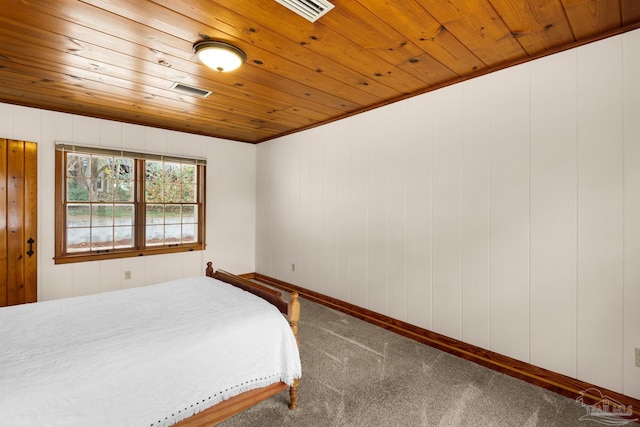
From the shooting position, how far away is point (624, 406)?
2059 millimetres

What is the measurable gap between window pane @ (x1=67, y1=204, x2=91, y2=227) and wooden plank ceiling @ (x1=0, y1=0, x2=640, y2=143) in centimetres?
125

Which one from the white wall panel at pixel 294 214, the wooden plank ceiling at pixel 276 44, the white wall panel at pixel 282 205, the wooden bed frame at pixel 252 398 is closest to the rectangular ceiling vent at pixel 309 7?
the wooden plank ceiling at pixel 276 44

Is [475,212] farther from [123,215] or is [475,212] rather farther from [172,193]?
[123,215]

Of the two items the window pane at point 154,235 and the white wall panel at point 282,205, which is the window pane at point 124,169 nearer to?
the window pane at point 154,235

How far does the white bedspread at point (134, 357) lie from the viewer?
4.43 ft

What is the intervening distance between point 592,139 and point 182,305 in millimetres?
3180

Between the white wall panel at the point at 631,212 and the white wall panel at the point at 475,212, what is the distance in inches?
33.5

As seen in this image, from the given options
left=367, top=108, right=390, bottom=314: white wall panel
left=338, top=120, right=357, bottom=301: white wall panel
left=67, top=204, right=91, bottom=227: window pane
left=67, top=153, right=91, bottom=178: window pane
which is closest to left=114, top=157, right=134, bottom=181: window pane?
left=67, top=153, right=91, bottom=178: window pane

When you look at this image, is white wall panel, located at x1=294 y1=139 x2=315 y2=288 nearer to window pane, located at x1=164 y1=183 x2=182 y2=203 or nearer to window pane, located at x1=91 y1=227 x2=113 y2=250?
window pane, located at x1=164 y1=183 x2=182 y2=203

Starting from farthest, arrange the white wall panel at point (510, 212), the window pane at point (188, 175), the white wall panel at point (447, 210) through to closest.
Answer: the window pane at point (188, 175)
the white wall panel at point (447, 210)
the white wall panel at point (510, 212)

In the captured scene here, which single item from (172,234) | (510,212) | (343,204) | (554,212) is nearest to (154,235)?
(172,234)

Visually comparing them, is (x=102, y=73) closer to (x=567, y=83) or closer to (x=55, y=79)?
(x=55, y=79)

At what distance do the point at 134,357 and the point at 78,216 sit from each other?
3230 mm

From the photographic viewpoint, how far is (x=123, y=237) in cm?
429
